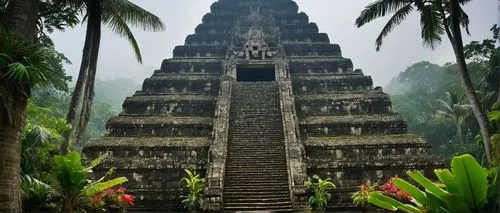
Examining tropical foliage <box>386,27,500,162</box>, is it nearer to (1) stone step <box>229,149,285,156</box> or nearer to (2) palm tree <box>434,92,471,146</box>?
(2) palm tree <box>434,92,471,146</box>

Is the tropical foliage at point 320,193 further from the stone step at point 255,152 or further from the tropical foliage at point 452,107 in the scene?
the tropical foliage at point 452,107

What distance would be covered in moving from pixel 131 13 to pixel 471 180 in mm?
10731

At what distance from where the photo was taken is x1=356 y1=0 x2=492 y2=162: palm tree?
10.1 metres

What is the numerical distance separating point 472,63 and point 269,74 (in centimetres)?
1469

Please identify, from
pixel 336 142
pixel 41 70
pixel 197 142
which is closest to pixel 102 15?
pixel 197 142

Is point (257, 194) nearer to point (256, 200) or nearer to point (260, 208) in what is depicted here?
point (256, 200)

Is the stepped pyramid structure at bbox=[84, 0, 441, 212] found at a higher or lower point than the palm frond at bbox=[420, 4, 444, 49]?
lower

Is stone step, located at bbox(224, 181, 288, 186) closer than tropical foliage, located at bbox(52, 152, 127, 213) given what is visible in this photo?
No

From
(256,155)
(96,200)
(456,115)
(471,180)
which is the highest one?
(456,115)

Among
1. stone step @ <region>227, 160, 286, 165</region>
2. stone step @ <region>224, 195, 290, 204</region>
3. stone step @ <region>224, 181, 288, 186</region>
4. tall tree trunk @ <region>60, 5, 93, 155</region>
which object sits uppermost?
tall tree trunk @ <region>60, 5, 93, 155</region>

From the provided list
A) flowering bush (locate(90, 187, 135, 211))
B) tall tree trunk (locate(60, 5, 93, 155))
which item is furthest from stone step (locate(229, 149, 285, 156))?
tall tree trunk (locate(60, 5, 93, 155))

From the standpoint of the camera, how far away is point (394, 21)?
41.5ft

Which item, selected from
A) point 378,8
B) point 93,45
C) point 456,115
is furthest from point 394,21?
point 456,115

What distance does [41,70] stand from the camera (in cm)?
610
